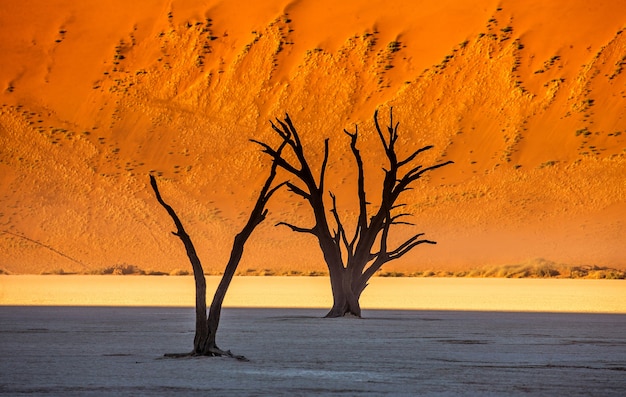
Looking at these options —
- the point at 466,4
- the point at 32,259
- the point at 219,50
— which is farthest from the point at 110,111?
the point at 466,4

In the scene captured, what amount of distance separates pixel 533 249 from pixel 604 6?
2576 centimetres

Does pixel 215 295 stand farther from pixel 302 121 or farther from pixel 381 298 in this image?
pixel 302 121

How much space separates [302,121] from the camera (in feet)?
312

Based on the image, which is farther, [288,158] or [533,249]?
[288,158]

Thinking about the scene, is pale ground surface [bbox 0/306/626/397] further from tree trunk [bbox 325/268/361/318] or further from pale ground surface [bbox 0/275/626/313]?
pale ground surface [bbox 0/275/626/313]

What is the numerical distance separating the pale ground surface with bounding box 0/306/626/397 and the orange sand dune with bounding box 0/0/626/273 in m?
57.6

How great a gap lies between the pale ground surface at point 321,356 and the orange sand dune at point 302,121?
2269 inches

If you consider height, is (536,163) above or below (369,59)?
below

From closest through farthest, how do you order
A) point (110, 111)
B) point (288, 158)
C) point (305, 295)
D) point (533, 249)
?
point (305, 295)
point (533, 249)
point (288, 158)
point (110, 111)

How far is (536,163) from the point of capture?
89.7 metres

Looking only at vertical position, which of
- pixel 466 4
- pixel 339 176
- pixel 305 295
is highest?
pixel 466 4

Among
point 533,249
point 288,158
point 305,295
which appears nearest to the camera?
point 305,295

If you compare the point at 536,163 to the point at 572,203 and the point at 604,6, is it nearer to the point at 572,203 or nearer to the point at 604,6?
the point at 572,203

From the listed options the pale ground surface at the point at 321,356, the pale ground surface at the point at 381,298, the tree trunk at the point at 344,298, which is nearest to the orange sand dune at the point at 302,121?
the pale ground surface at the point at 381,298
